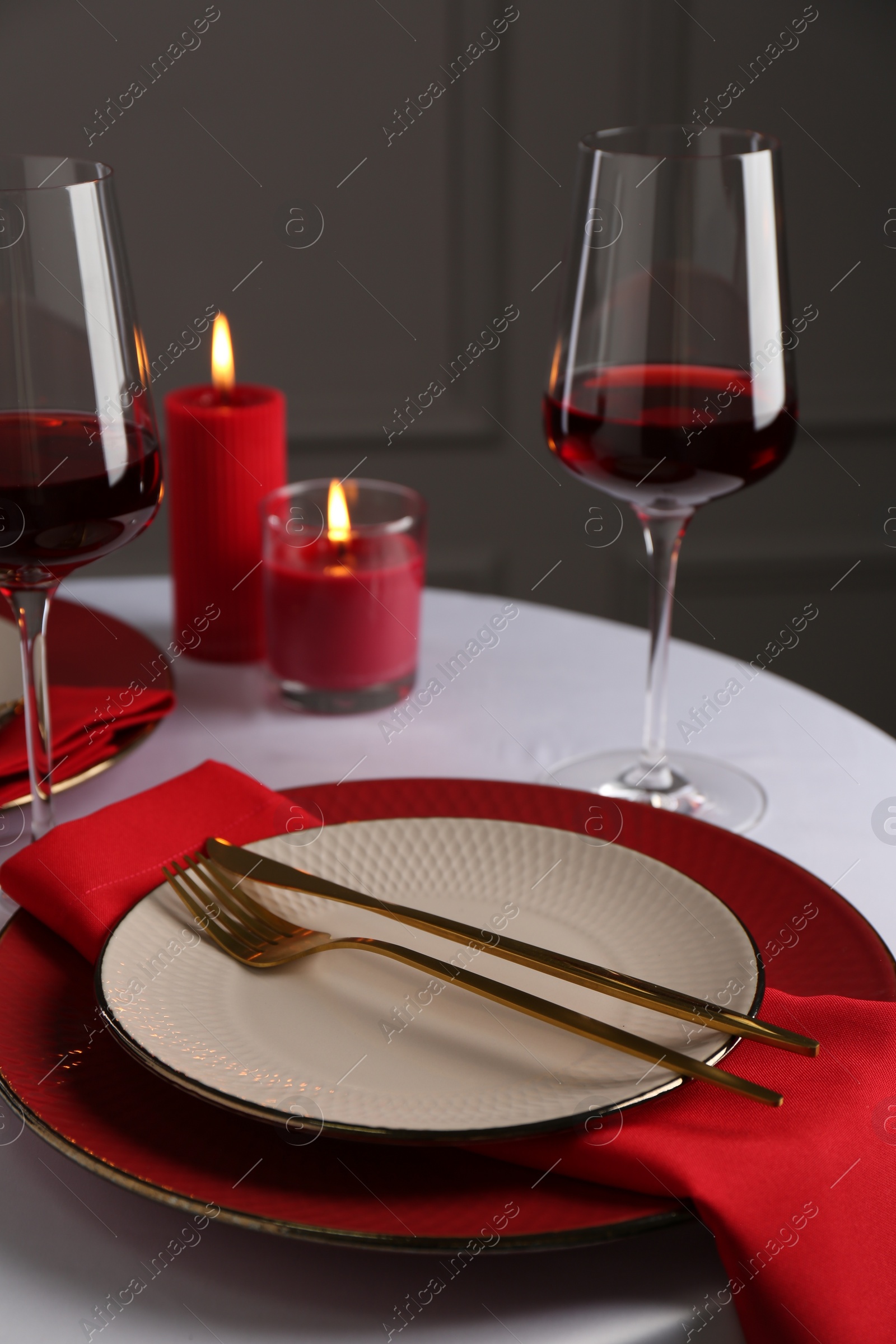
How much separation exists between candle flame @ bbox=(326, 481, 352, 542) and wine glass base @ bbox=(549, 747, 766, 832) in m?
0.21

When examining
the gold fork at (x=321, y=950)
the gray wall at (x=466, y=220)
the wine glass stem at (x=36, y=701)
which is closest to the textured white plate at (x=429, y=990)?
the gold fork at (x=321, y=950)

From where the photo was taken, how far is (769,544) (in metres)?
2.19

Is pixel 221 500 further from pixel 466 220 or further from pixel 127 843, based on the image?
pixel 466 220

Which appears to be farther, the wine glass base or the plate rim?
the wine glass base

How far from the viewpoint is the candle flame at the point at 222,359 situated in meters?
0.86

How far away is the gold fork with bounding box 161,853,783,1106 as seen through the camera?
39 centimetres

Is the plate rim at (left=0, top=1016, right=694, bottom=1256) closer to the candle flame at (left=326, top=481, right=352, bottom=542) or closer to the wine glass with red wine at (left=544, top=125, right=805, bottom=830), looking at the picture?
the wine glass with red wine at (left=544, top=125, right=805, bottom=830)

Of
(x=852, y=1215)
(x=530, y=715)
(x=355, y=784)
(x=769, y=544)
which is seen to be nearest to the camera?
(x=852, y=1215)

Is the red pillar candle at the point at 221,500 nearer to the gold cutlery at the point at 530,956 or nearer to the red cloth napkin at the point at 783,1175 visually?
the gold cutlery at the point at 530,956

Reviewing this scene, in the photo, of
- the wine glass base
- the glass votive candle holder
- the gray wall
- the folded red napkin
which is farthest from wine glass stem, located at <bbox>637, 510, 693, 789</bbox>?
the gray wall

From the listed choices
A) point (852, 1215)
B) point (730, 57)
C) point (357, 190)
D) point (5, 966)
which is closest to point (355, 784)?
point (5, 966)

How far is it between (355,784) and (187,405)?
0.36 m

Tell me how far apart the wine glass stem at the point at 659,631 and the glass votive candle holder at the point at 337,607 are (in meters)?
0.18

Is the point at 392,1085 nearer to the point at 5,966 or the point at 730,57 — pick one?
the point at 5,966
